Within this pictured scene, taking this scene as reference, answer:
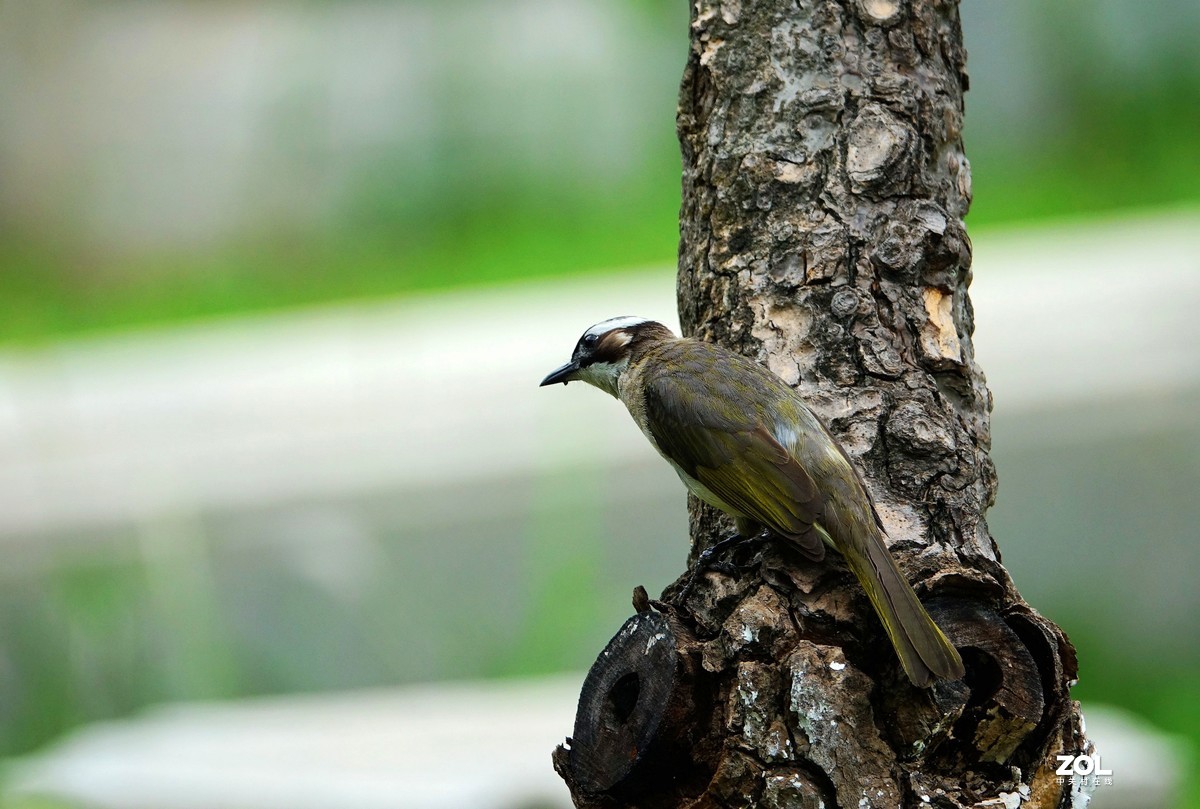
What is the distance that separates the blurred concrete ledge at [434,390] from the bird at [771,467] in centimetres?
363

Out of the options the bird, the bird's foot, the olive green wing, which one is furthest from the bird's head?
the bird's foot

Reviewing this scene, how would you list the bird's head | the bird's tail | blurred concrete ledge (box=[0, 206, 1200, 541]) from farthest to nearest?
blurred concrete ledge (box=[0, 206, 1200, 541])
the bird's head
the bird's tail

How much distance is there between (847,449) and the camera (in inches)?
111

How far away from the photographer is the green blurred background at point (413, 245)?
6797 mm

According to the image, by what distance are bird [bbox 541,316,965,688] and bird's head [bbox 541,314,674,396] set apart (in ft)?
0.57

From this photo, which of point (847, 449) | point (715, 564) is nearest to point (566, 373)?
point (847, 449)

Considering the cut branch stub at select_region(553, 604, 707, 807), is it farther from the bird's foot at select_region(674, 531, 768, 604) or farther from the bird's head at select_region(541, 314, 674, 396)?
the bird's head at select_region(541, 314, 674, 396)

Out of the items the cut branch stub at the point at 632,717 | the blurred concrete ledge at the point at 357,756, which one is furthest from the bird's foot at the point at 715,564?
the blurred concrete ledge at the point at 357,756

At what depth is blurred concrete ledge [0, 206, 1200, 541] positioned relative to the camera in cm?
674

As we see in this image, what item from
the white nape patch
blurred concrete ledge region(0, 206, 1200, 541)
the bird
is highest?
the white nape patch

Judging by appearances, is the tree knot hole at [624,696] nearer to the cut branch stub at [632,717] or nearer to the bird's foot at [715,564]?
the cut branch stub at [632,717]

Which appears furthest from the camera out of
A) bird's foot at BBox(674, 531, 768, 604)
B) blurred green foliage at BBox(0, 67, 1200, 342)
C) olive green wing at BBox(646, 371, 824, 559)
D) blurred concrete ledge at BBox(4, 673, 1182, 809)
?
blurred green foliage at BBox(0, 67, 1200, 342)

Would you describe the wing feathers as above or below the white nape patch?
below

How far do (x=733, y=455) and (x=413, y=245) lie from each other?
6.13 meters
